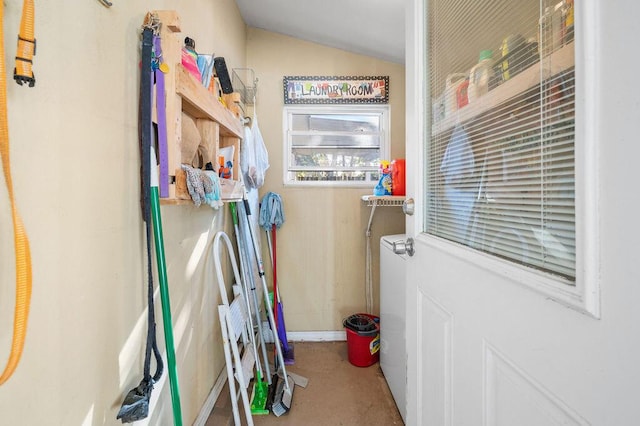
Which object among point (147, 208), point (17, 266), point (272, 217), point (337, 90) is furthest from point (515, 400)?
point (337, 90)

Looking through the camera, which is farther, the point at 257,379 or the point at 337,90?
the point at 337,90

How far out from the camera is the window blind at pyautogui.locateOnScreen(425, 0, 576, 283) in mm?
436

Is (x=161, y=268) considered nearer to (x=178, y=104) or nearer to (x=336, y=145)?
(x=178, y=104)

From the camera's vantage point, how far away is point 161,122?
842mm

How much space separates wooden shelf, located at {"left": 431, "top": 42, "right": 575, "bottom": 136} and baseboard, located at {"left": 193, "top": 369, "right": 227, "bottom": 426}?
1.70m

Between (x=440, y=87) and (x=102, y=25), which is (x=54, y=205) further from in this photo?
(x=440, y=87)

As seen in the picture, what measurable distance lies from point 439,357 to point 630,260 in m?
0.59

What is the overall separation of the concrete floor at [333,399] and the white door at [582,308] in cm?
107

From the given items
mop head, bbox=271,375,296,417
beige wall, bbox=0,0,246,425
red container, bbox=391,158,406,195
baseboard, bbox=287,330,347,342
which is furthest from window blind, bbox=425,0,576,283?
baseboard, bbox=287,330,347,342

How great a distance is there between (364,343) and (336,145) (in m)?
1.58

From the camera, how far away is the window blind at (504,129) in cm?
44

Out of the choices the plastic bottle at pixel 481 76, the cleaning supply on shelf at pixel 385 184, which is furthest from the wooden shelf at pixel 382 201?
the plastic bottle at pixel 481 76

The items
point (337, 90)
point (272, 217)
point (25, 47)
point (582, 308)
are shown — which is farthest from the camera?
point (337, 90)

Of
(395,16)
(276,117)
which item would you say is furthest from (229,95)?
(395,16)
